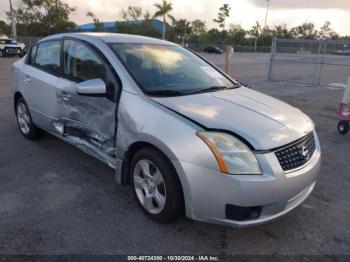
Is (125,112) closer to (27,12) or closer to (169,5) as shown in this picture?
(169,5)

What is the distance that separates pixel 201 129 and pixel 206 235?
0.96 metres

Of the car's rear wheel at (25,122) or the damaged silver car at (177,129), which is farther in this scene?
the car's rear wheel at (25,122)

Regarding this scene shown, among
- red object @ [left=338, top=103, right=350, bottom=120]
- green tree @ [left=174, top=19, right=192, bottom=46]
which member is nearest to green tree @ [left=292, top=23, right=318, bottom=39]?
green tree @ [left=174, top=19, right=192, bottom=46]

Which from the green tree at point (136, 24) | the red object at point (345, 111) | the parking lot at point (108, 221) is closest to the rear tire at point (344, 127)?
the red object at point (345, 111)

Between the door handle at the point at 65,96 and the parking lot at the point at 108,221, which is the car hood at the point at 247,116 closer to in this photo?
the parking lot at the point at 108,221

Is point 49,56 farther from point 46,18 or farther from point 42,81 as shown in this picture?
point 46,18

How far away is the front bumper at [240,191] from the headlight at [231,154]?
0.05 meters

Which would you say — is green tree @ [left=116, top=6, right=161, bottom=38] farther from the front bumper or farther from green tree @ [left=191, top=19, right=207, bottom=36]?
the front bumper

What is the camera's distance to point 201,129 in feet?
8.63

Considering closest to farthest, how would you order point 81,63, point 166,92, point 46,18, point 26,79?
1. point 166,92
2. point 81,63
3. point 26,79
4. point 46,18

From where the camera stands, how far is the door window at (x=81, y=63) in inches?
138

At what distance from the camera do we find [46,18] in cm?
5022

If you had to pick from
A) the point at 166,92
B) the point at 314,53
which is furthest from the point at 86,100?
the point at 314,53

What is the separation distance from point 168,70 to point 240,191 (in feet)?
5.67
